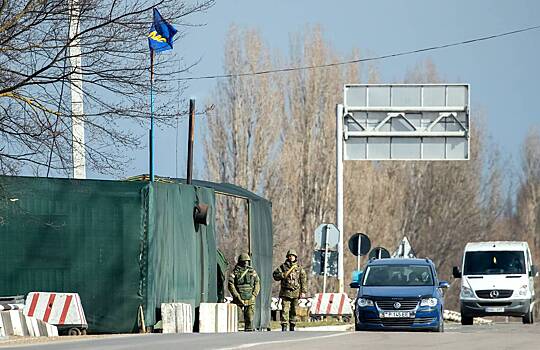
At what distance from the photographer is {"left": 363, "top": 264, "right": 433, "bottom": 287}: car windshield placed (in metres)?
27.5

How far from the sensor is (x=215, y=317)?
88.1 feet

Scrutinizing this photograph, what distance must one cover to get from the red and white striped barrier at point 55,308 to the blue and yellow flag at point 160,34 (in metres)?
4.62

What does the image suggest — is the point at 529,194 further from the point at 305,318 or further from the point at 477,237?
the point at 305,318

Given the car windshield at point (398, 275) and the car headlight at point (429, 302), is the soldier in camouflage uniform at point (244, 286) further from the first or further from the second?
the car headlight at point (429, 302)

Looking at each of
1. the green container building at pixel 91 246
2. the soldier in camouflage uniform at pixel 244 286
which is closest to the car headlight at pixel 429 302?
the soldier in camouflage uniform at pixel 244 286

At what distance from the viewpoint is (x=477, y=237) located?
7894 cm

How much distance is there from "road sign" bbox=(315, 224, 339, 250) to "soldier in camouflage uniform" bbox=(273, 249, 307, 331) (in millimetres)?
5480

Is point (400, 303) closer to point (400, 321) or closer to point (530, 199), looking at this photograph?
point (400, 321)

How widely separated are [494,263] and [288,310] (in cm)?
1034

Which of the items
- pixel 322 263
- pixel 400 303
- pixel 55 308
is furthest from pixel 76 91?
pixel 322 263

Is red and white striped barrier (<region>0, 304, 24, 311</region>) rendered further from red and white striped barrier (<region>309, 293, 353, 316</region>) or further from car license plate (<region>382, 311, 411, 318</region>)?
red and white striped barrier (<region>309, 293, 353, 316</region>)

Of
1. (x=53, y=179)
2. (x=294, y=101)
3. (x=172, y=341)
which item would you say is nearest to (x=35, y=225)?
(x=53, y=179)

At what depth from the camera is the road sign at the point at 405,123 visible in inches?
1586

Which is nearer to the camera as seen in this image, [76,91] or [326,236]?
[76,91]
